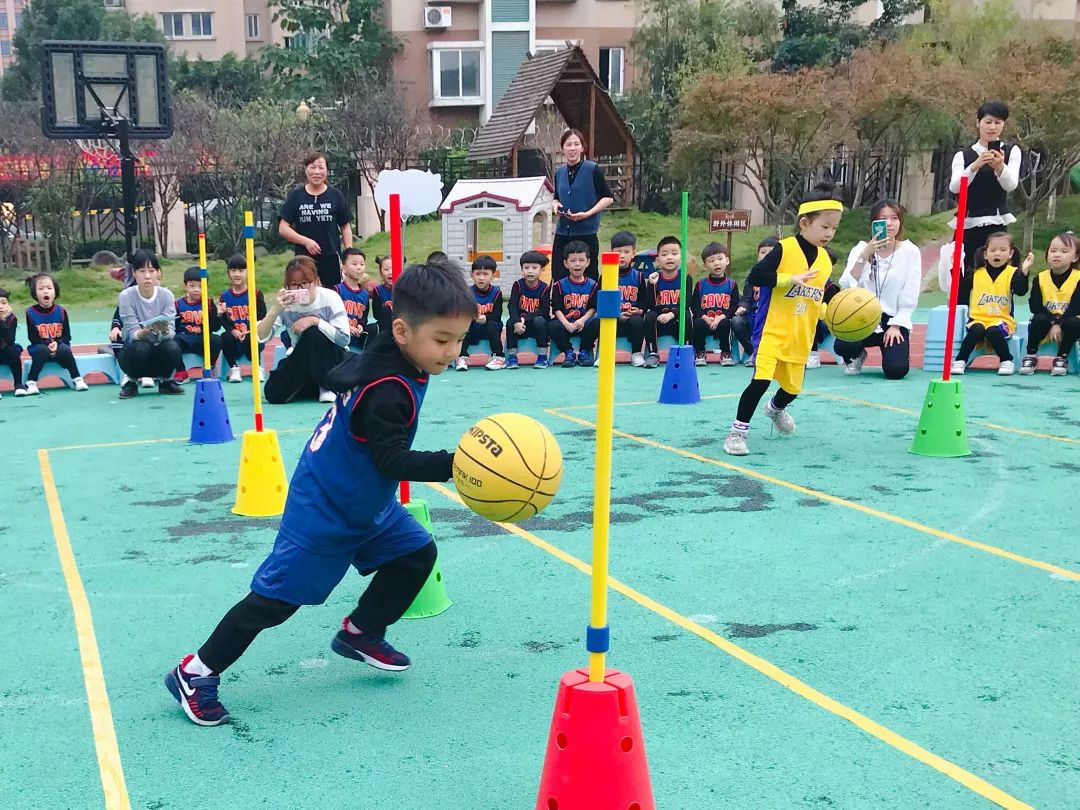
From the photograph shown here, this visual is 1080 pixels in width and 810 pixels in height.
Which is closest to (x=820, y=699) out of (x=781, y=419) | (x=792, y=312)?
(x=792, y=312)

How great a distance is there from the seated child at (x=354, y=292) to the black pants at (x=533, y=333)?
1878mm

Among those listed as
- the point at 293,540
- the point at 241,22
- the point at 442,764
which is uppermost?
the point at 241,22

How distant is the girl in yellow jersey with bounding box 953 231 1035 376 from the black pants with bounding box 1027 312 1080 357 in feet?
0.72

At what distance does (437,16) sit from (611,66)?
675cm

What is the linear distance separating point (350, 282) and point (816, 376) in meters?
5.26

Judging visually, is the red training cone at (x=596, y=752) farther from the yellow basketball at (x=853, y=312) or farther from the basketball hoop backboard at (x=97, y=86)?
the basketball hoop backboard at (x=97, y=86)

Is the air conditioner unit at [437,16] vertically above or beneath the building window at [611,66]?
above

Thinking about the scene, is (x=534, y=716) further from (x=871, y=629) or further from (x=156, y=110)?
(x=156, y=110)

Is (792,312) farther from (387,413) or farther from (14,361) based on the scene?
(14,361)

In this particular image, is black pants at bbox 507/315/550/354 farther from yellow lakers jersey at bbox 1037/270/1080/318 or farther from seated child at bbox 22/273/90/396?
yellow lakers jersey at bbox 1037/270/1080/318

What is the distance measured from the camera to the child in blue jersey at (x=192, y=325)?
12.0 meters

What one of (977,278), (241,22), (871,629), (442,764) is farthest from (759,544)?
(241,22)

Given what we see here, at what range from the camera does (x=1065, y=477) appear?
22.8 ft

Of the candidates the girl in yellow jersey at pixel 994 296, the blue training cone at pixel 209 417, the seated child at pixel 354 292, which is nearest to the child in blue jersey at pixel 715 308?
the girl in yellow jersey at pixel 994 296
